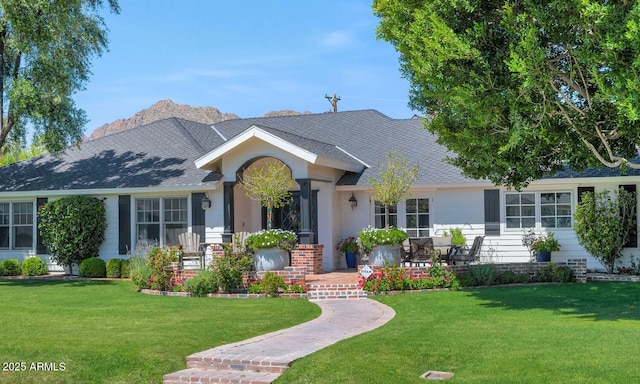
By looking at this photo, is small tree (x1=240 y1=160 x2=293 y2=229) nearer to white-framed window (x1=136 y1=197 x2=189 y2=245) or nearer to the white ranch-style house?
the white ranch-style house

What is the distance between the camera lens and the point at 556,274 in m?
16.8

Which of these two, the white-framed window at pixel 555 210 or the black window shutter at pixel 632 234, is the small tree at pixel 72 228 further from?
the black window shutter at pixel 632 234

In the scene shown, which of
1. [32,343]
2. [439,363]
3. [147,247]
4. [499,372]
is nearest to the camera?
[499,372]

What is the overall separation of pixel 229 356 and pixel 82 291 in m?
9.36

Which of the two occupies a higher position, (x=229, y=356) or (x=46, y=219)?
(x=46, y=219)

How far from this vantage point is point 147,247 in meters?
19.3

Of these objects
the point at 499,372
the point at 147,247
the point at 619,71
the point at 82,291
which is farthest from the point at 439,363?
the point at 147,247

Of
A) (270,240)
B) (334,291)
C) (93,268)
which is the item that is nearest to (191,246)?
(270,240)

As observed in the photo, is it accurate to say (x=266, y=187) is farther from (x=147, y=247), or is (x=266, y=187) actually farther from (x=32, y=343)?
(x=32, y=343)

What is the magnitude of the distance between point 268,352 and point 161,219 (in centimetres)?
1305

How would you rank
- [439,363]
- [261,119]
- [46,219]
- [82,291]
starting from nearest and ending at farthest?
[439,363], [82,291], [46,219], [261,119]

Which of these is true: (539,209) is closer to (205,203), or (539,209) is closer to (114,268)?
(205,203)

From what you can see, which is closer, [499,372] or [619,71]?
[499,372]

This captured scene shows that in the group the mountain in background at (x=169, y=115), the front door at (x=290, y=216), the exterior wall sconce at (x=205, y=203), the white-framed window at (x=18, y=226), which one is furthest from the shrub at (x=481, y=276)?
the mountain in background at (x=169, y=115)
